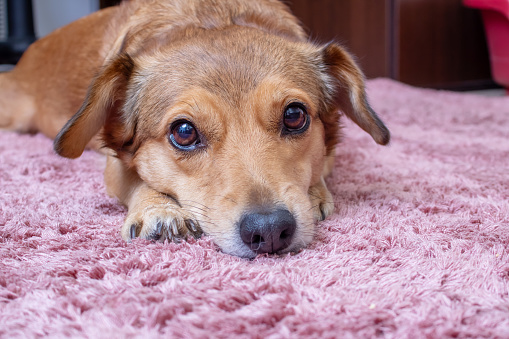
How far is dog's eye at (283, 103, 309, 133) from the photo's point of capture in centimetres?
219

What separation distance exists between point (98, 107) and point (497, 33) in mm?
6670

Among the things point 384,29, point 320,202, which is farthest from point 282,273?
point 384,29

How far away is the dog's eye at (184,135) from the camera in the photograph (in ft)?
6.98

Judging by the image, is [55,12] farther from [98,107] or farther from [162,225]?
[162,225]

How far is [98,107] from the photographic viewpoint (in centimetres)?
236

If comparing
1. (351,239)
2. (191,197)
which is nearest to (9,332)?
(191,197)

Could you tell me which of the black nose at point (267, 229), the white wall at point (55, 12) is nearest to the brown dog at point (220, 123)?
the black nose at point (267, 229)

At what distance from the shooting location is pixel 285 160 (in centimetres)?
207

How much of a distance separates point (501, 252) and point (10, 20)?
695 centimetres

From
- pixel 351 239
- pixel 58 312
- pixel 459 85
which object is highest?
pixel 58 312

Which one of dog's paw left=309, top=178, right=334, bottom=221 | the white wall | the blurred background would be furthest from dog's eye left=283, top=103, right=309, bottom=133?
the white wall

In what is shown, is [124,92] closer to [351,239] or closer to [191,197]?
[191,197]

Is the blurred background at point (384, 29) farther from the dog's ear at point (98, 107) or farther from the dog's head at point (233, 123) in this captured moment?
the dog's ear at point (98, 107)

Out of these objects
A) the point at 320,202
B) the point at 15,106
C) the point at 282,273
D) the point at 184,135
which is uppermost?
the point at 184,135
